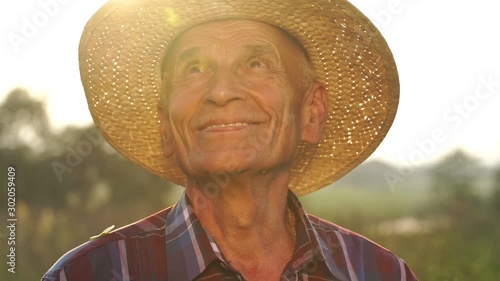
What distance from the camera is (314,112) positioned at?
400 cm

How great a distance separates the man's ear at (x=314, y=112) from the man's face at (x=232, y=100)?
147mm

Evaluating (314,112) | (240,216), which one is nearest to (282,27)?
(314,112)

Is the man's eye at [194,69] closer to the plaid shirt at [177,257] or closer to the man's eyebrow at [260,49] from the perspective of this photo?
the man's eyebrow at [260,49]

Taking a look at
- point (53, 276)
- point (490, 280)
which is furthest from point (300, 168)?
point (490, 280)

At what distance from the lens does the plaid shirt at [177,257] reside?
3348 mm

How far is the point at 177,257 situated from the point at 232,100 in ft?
2.13

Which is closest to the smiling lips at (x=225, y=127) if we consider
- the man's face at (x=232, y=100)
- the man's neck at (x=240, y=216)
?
the man's face at (x=232, y=100)

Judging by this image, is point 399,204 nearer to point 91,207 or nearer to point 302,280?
point 91,207

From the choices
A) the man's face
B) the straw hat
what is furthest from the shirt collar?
the straw hat

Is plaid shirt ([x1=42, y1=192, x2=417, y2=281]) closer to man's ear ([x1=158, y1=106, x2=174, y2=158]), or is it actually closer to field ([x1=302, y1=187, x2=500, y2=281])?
man's ear ([x1=158, y1=106, x2=174, y2=158])

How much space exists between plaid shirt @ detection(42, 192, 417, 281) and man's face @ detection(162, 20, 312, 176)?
243 millimetres

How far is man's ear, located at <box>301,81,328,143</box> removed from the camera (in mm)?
3936

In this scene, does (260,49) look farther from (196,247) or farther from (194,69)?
(196,247)

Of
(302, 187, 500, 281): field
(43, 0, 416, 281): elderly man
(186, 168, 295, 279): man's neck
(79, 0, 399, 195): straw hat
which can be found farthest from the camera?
(302, 187, 500, 281): field
